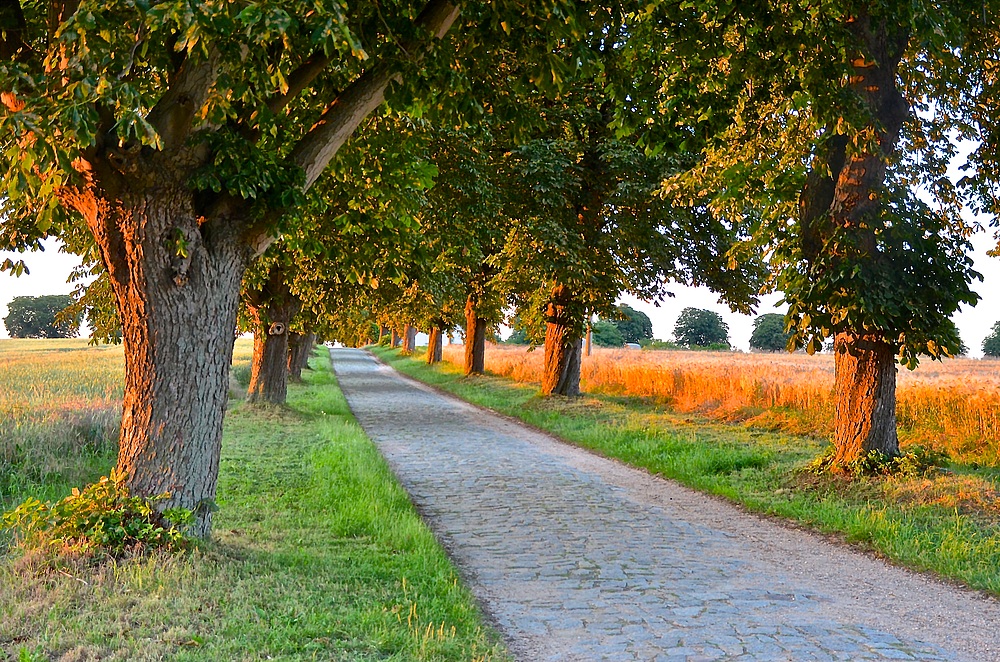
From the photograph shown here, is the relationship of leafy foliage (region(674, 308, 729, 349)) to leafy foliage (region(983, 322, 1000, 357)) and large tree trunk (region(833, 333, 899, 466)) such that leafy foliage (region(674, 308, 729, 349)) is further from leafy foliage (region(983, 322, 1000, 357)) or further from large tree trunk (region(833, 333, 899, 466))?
large tree trunk (region(833, 333, 899, 466))

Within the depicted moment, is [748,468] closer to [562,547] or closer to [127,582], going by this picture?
[562,547]

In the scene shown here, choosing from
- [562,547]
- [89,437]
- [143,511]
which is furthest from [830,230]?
[89,437]

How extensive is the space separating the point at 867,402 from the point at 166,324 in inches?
353

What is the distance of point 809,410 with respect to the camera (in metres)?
15.7

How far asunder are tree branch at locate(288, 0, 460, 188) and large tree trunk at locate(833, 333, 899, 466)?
741 cm

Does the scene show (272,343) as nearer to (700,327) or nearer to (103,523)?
(103,523)

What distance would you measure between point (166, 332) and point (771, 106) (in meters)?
8.45

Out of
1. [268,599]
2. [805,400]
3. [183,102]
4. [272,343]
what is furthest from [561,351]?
[268,599]

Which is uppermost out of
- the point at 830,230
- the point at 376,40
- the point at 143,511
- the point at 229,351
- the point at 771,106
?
the point at 771,106

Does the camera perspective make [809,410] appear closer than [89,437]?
No

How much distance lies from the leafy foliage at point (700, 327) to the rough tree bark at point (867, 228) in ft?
378

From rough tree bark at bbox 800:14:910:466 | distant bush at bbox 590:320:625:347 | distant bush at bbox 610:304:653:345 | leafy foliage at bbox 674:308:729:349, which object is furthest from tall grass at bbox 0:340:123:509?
leafy foliage at bbox 674:308:729:349

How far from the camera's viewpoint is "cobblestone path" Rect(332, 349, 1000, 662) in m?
5.04

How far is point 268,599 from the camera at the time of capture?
5.22 m
